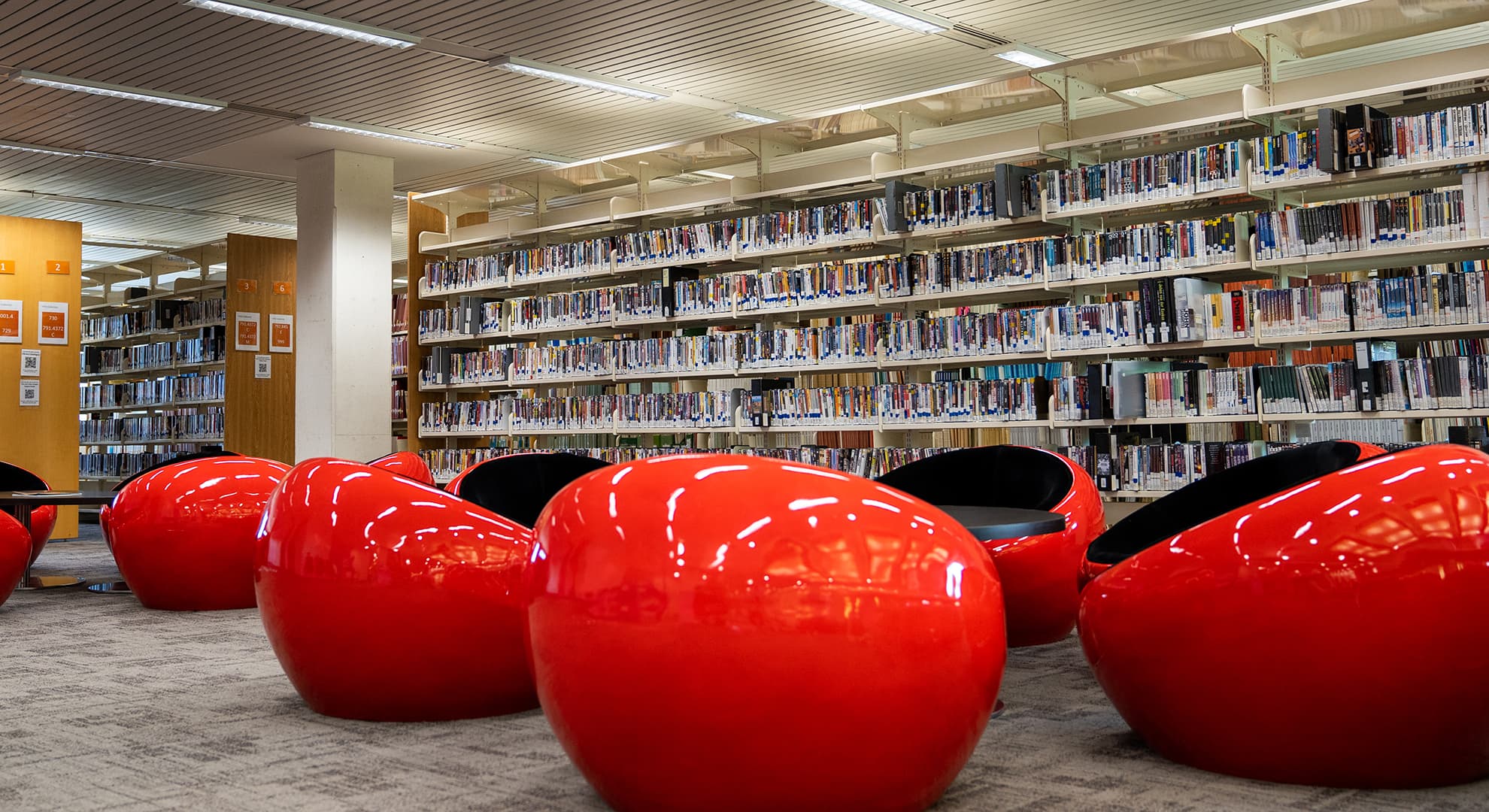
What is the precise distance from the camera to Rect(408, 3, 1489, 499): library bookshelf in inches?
221

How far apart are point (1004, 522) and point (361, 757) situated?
5.32 feet

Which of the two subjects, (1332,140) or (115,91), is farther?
(115,91)

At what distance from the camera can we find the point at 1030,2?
6.99 m

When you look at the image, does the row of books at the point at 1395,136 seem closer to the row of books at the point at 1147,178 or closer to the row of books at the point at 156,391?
A: the row of books at the point at 1147,178

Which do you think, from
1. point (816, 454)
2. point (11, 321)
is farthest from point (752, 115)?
point (11, 321)

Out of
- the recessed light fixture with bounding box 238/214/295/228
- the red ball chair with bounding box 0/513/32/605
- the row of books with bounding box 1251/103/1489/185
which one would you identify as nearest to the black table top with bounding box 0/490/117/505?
the red ball chair with bounding box 0/513/32/605

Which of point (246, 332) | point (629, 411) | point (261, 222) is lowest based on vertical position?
point (629, 411)

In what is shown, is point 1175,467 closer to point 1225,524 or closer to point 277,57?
point 1225,524

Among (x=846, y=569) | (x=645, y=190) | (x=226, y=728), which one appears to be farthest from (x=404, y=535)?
(x=645, y=190)

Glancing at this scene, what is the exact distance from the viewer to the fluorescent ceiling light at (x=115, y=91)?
7844 mm

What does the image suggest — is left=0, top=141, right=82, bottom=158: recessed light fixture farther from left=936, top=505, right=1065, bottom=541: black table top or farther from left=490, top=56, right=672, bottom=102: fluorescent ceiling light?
left=936, top=505, right=1065, bottom=541: black table top

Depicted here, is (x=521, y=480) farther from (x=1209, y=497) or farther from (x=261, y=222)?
(x=261, y=222)

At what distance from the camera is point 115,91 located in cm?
815

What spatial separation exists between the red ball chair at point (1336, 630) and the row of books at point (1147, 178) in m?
3.86
